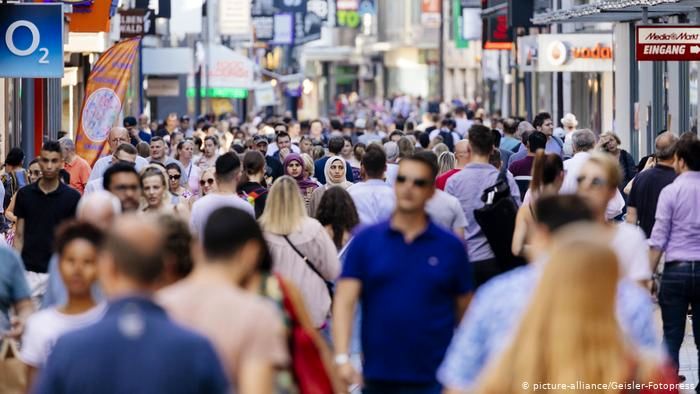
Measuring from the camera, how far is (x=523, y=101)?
53.1m

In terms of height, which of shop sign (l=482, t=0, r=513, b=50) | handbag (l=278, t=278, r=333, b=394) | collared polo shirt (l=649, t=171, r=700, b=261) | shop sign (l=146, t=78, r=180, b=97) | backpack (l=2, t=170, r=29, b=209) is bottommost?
handbag (l=278, t=278, r=333, b=394)

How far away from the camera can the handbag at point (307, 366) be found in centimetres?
698

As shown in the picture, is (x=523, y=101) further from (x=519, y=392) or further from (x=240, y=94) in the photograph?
→ (x=519, y=392)

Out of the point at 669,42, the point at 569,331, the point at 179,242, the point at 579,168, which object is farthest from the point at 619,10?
the point at 569,331

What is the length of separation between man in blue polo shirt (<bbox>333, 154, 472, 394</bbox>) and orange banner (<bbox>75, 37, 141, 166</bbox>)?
39.0ft

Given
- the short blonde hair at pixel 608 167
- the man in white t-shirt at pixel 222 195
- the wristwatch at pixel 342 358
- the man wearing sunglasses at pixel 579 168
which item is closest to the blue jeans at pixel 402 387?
the wristwatch at pixel 342 358

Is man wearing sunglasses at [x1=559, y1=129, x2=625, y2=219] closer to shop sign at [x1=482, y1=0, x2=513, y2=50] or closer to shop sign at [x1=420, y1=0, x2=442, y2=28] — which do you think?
shop sign at [x1=482, y1=0, x2=513, y2=50]

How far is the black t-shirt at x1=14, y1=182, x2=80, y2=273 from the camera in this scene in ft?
38.7

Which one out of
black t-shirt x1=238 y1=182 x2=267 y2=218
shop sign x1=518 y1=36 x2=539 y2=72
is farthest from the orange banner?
shop sign x1=518 y1=36 x2=539 y2=72

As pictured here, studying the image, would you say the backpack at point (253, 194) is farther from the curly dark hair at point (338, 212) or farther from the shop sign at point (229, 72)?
the shop sign at point (229, 72)

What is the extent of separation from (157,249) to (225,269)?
33.6 inches

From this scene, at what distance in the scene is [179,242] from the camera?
7.56m

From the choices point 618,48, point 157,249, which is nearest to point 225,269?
point 157,249

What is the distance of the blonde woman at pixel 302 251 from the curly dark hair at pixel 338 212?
147 centimetres
